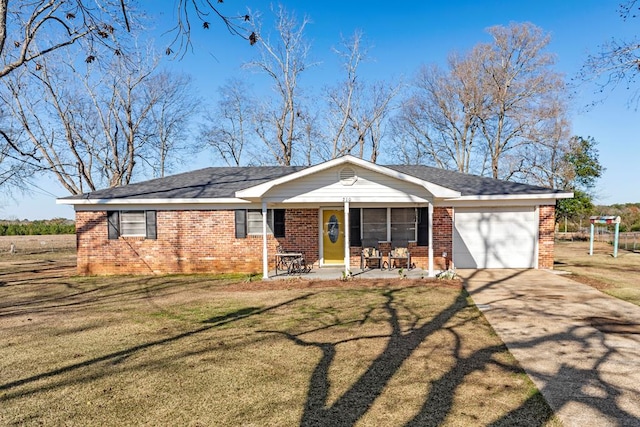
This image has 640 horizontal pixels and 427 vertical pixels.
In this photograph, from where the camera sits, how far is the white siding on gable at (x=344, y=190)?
11.7 metres

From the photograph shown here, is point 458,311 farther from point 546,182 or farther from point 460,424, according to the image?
point 546,182

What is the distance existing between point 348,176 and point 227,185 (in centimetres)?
539

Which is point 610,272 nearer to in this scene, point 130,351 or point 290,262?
point 290,262

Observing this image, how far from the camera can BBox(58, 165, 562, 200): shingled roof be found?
1334 centimetres

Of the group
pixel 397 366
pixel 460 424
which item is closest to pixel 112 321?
pixel 397 366

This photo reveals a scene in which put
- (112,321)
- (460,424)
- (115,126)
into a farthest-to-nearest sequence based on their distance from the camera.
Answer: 1. (115,126)
2. (112,321)
3. (460,424)

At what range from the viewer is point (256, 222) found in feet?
44.1

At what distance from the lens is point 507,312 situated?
25.2 feet

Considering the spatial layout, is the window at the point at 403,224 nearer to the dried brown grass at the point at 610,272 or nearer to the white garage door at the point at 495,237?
the white garage door at the point at 495,237

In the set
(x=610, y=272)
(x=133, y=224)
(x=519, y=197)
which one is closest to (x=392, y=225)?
(x=519, y=197)

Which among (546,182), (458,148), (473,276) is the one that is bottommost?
(473,276)

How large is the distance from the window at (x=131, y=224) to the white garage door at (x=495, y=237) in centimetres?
1055

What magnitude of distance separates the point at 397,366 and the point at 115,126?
27731 mm

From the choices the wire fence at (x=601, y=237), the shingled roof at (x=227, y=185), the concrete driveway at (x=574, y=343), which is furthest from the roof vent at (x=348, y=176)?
the wire fence at (x=601, y=237)
